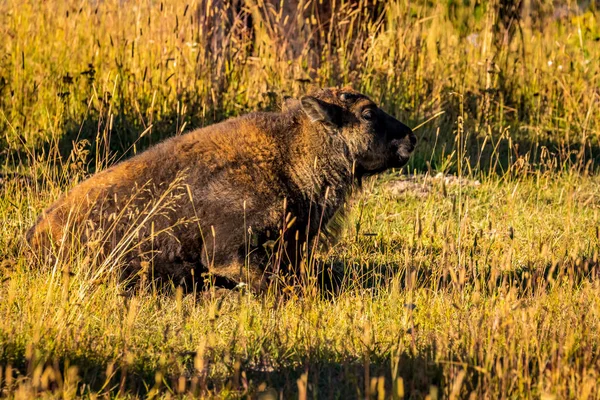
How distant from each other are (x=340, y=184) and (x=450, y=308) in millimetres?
1471

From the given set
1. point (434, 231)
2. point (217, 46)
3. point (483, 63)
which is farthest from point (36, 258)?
point (483, 63)

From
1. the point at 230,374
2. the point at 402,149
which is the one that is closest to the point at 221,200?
the point at 402,149

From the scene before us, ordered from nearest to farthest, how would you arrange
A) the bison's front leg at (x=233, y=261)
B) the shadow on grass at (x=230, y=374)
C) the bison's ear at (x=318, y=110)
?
1. the shadow on grass at (x=230, y=374)
2. the bison's front leg at (x=233, y=261)
3. the bison's ear at (x=318, y=110)

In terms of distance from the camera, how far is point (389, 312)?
5848 millimetres

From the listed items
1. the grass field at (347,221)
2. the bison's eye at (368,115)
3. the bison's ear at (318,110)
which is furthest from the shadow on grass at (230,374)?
the bison's eye at (368,115)

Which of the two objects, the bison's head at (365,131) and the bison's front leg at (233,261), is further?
the bison's head at (365,131)

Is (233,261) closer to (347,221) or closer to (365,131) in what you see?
(347,221)

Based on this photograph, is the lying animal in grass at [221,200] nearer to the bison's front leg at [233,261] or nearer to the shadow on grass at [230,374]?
the bison's front leg at [233,261]

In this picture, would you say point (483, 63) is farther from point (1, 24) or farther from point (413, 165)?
point (1, 24)

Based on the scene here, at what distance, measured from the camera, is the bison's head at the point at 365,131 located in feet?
22.9

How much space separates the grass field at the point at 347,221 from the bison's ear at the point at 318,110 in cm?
73

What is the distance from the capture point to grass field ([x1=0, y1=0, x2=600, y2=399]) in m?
4.70

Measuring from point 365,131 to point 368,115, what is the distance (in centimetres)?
11

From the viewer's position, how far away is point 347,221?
7.16 m
